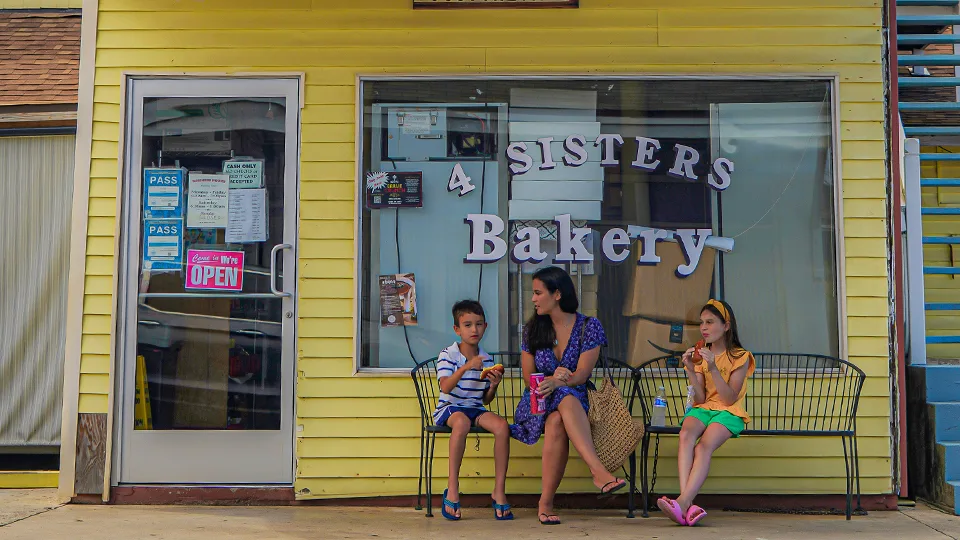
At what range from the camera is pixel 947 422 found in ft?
18.9

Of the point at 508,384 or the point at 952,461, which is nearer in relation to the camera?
the point at 952,461

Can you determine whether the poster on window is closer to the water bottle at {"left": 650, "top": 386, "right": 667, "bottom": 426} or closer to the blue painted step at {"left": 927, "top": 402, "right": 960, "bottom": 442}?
the water bottle at {"left": 650, "top": 386, "right": 667, "bottom": 426}

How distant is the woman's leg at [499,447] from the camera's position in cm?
533

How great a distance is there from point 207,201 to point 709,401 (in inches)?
129

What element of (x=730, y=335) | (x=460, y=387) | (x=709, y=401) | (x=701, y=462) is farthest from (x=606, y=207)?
(x=701, y=462)

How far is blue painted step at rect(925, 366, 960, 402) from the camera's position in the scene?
19.3 feet

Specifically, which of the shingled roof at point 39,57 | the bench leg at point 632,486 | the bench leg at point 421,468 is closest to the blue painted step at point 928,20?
the bench leg at point 632,486

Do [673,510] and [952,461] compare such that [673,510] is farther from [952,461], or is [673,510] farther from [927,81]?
[927,81]

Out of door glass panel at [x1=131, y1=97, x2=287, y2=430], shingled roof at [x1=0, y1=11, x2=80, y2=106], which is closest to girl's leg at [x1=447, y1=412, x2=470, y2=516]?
door glass panel at [x1=131, y1=97, x2=287, y2=430]

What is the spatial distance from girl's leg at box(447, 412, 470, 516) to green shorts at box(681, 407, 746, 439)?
50.2 inches

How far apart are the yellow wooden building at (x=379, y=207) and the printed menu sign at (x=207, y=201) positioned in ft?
0.05

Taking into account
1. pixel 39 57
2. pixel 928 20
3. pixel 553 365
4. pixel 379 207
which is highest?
pixel 928 20

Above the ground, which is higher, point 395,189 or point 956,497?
point 395,189

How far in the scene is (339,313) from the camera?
19.3 ft
